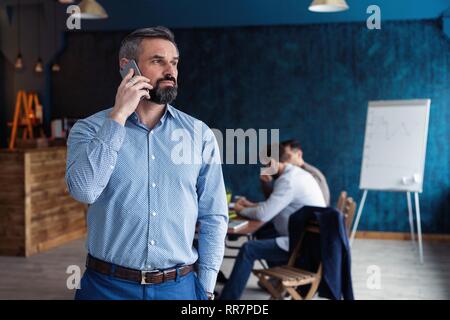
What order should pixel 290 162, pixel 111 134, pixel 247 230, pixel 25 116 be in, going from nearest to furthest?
pixel 111 134, pixel 247 230, pixel 290 162, pixel 25 116

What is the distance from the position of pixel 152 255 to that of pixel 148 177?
237 millimetres

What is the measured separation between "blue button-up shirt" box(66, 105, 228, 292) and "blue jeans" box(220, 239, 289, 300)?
2.65 metres

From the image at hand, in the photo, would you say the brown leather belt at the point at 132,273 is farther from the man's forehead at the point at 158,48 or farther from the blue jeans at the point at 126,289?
the man's forehead at the point at 158,48

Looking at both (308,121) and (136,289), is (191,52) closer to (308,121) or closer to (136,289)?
(308,121)

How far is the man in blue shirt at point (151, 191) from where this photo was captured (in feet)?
5.77

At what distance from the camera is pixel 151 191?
1.80 meters

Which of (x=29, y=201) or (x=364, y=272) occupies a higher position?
(x=29, y=201)

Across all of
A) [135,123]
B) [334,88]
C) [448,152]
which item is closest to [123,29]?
[334,88]

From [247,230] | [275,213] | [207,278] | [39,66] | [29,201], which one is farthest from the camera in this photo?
[39,66]

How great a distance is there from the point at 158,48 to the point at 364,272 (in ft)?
15.8

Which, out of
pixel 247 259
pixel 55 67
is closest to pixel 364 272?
pixel 247 259

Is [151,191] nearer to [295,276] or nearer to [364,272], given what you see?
[295,276]

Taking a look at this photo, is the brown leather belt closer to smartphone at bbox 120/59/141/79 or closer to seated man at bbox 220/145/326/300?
smartphone at bbox 120/59/141/79

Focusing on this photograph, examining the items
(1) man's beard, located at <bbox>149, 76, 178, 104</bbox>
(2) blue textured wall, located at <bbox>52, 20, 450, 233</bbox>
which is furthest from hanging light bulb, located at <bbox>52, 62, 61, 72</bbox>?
(1) man's beard, located at <bbox>149, 76, 178, 104</bbox>
